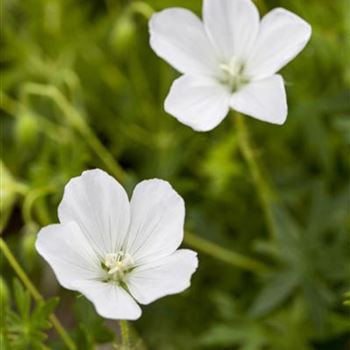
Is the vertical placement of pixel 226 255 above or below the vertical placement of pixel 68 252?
above

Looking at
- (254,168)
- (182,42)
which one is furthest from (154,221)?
(254,168)

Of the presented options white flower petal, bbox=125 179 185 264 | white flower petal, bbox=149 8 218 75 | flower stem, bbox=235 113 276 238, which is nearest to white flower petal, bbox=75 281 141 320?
white flower petal, bbox=125 179 185 264

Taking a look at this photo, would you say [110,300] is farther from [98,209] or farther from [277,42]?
[277,42]

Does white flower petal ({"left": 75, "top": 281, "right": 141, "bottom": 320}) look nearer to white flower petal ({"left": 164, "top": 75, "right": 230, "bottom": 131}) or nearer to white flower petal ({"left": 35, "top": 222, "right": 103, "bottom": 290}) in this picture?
white flower petal ({"left": 35, "top": 222, "right": 103, "bottom": 290})

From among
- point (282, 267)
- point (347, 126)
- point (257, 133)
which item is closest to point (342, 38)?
point (257, 133)

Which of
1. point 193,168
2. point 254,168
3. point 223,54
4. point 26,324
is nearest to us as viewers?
point 26,324

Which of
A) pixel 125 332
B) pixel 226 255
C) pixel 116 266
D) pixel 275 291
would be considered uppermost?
pixel 226 255

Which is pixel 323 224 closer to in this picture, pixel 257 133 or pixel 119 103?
pixel 257 133
